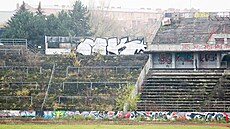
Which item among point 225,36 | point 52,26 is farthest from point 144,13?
point 225,36

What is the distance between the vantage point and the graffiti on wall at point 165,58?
6844cm

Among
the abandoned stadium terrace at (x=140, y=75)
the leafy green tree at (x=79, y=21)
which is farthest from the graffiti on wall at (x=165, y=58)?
the leafy green tree at (x=79, y=21)

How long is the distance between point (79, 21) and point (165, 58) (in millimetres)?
28395

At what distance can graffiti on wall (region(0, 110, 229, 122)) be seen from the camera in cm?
5416

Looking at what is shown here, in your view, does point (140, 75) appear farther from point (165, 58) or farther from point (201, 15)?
point (201, 15)

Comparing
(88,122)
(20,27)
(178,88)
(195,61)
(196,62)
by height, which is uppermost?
(20,27)

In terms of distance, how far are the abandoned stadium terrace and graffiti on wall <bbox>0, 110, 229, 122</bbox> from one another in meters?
1.78

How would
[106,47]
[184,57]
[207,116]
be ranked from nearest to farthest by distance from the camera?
[207,116]
[184,57]
[106,47]

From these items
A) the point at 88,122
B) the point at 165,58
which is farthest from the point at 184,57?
the point at 88,122

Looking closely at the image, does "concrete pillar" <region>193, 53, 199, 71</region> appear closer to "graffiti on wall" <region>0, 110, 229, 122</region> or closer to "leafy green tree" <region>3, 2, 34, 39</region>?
"graffiti on wall" <region>0, 110, 229, 122</region>

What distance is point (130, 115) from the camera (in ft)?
184

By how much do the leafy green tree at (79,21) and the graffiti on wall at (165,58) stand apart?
23.4m

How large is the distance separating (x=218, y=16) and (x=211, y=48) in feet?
51.9

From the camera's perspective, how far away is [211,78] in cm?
6278
